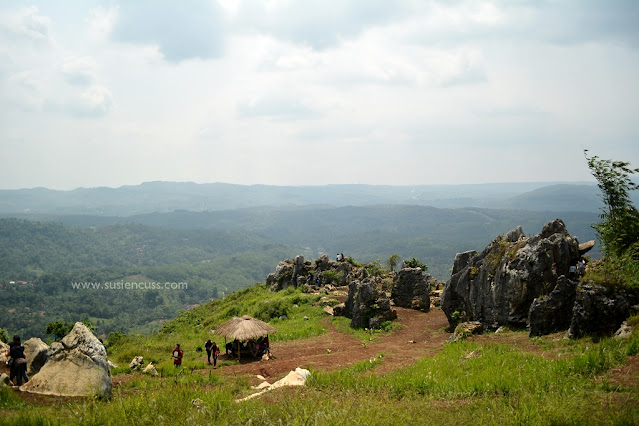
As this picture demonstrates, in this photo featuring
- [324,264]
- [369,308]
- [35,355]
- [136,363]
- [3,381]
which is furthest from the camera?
[324,264]

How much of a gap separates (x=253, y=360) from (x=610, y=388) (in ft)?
52.4

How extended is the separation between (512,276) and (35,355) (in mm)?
21176

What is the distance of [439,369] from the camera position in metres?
12.4

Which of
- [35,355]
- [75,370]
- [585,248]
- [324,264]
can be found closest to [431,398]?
[75,370]

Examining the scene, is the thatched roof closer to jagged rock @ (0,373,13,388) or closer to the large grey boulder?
jagged rock @ (0,373,13,388)

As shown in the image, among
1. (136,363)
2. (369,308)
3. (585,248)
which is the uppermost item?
(585,248)

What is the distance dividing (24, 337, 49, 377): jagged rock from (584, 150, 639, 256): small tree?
22925mm

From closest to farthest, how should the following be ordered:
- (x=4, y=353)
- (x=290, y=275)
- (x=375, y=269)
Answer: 1. (x=4, y=353)
2. (x=375, y=269)
3. (x=290, y=275)

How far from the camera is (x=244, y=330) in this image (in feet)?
67.4

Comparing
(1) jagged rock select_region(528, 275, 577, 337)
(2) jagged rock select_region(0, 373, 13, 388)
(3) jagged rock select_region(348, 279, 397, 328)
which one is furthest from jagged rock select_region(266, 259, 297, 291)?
(2) jagged rock select_region(0, 373, 13, 388)

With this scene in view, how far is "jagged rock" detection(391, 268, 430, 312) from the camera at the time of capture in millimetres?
29234

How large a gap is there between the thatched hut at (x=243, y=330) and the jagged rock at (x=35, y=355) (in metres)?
8.07

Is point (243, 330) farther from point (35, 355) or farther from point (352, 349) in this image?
point (35, 355)

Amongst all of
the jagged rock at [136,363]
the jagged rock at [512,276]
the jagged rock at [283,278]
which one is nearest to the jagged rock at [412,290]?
the jagged rock at [512,276]
